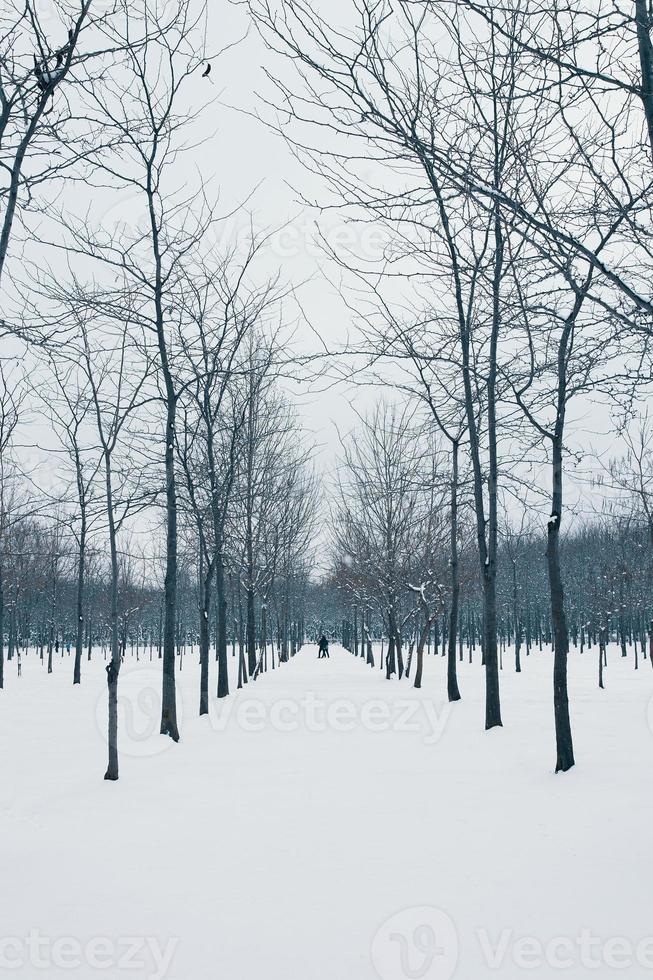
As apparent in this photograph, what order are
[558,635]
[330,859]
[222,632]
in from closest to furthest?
[330,859] < [558,635] < [222,632]

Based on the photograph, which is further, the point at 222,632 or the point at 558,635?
the point at 222,632

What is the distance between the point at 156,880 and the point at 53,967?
119 cm

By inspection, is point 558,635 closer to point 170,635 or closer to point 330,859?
point 330,859

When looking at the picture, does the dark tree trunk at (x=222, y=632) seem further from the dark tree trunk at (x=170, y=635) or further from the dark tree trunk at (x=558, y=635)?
the dark tree trunk at (x=558, y=635)

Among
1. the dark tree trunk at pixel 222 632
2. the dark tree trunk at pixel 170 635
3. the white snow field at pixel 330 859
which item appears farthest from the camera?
the dark tree trunk at pixel 222 632

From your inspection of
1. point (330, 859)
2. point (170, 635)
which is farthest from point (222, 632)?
point (330, 859)

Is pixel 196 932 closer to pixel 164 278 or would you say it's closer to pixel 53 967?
pixel 53 967

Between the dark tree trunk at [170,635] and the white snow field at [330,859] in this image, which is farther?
the dark tree trunk at [170,635]

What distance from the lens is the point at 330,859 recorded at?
17.2ft

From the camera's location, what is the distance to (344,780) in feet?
26.3

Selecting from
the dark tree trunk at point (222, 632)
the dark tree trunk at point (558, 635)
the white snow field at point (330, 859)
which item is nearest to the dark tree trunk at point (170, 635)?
the white snow field at point (330, 859)

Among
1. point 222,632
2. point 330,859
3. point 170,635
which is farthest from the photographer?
point 222,632

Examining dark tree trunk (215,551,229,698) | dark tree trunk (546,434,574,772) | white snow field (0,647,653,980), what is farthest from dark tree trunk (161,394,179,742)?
dark tree trunk (546,434,574,772)

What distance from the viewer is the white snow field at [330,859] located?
149 inches
